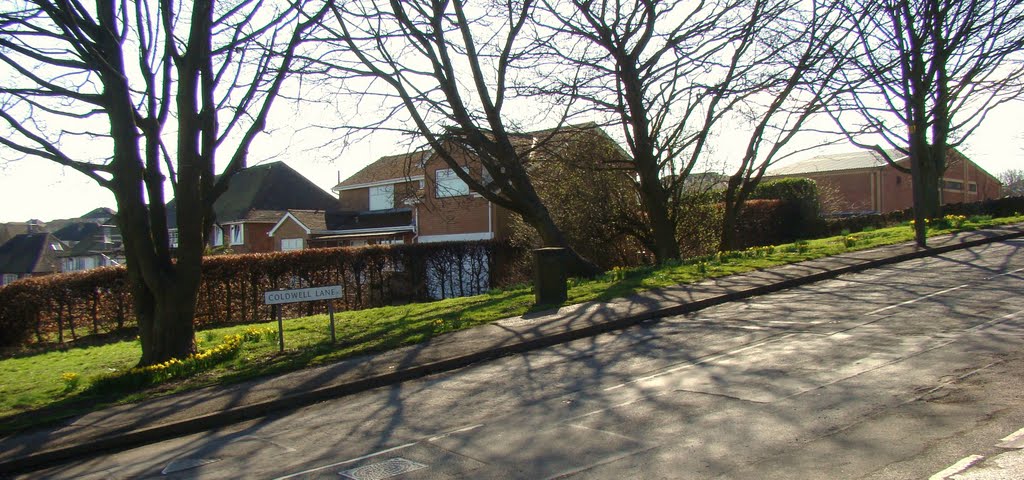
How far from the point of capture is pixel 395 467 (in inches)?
241

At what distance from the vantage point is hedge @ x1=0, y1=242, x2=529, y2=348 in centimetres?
1805

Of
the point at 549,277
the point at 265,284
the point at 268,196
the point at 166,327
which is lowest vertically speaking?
the point at 166,327

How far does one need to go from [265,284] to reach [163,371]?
993cm

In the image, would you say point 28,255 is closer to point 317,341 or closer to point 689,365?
point 317,341

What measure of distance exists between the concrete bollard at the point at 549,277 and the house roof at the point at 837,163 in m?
37.9

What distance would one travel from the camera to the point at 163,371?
11.0 meters

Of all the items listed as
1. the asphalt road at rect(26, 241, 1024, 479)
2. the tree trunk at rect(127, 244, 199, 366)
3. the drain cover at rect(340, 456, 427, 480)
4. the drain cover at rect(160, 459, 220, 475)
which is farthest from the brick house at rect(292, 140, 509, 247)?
the drain cover at rect(340, 456, 427, 480)

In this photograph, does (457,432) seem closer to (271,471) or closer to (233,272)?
(271,471)

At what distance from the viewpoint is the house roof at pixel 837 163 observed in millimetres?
48594

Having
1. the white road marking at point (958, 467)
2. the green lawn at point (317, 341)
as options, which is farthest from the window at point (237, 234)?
the white road marking at point (958, 467)

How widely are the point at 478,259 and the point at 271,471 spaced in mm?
17987

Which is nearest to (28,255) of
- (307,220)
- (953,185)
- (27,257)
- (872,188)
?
(27,257)

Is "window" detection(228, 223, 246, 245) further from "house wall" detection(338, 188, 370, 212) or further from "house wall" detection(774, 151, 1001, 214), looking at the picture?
"house wall" detection(774, 151, 1001, 214)

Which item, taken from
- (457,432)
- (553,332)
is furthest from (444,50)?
(457,432)
